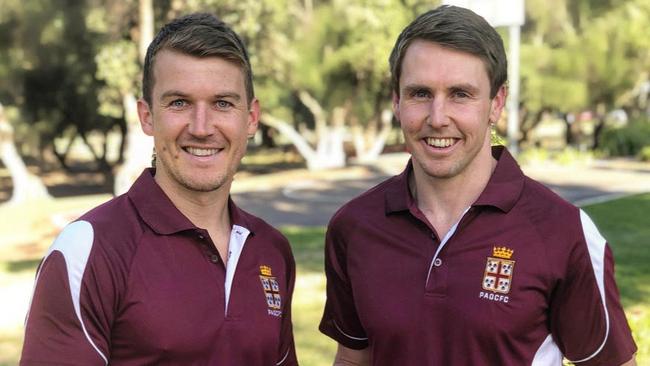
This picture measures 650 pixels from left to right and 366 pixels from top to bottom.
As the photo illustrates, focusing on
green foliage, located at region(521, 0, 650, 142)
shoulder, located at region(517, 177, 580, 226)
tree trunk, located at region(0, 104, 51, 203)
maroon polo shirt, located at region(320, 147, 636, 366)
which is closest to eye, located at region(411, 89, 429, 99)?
maroon polo shirt, located at region(320, 147, 636, 366)

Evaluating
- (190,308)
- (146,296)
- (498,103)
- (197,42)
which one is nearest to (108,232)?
(146,296)

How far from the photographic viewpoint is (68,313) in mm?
2537

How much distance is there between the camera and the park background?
21703 millimetres

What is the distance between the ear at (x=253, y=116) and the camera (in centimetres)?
315

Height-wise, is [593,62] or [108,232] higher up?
[108,232]

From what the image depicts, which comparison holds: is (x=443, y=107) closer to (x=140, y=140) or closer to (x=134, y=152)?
(x=140, y=140)

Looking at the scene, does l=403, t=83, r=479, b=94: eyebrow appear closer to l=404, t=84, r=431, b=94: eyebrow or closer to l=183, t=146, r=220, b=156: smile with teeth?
l=404, t=84, r=431, b=94: eyebrow

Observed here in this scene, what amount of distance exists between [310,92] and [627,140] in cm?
1319

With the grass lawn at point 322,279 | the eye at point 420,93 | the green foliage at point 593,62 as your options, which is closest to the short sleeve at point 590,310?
the eye at point 420,93

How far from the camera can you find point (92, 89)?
3525 cm

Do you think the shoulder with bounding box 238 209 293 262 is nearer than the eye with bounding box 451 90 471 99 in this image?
No

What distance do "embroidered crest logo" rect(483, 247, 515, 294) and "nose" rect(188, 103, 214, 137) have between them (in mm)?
1120

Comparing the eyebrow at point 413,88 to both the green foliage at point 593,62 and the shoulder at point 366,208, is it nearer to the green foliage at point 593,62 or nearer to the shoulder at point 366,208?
the shoulder at point 366,208

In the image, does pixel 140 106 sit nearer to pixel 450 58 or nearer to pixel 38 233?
pixel 450 58
